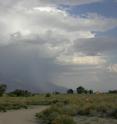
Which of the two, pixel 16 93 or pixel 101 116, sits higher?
pixel 16 93

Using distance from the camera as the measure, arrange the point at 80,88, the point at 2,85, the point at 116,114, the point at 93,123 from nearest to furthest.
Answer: the point at 93,123, the point at 116,114, the point at 2,85, the point at 80,88

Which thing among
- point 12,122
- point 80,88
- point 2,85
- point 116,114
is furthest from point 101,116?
point 80,88

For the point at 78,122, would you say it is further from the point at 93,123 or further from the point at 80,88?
the point at 80,88

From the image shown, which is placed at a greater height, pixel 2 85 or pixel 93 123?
pixel 2 85

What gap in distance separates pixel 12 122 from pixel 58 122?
22.9 feet

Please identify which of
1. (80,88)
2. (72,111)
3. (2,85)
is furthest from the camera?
(80,88)

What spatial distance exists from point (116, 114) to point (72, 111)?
239 inches

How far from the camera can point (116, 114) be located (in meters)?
37.4

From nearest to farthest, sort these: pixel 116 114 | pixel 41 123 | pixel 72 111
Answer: pixel 41 123
pixel 116 114
pixel 72 111

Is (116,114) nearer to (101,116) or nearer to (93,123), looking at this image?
(101,116)

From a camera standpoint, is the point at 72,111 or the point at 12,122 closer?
the point at 12,122

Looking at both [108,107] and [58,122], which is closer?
[58,122]

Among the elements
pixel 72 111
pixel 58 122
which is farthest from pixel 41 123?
pixel 72 111

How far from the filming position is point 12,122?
35.3 meters
